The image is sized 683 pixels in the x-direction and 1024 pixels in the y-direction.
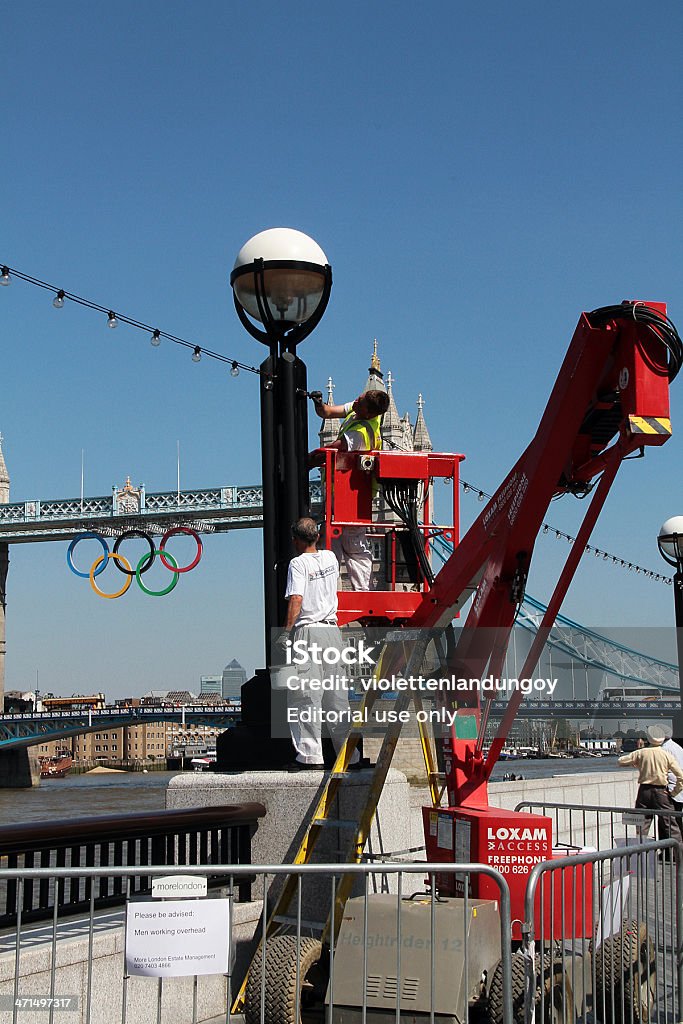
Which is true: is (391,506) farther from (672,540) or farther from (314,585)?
(672,540)

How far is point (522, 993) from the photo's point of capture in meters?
5.50

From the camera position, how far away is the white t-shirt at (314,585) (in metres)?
7.00

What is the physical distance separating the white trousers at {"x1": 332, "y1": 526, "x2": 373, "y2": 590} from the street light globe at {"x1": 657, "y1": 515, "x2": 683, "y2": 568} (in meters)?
6.48

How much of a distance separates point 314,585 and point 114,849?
6.19 feet

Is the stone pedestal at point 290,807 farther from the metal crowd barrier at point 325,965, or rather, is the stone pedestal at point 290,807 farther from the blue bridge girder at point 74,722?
the blue bridge girder at point 74,722

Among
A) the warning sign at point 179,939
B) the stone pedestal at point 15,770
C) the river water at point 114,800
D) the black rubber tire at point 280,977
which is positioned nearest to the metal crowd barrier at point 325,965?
the black rubber tire at point 280,977

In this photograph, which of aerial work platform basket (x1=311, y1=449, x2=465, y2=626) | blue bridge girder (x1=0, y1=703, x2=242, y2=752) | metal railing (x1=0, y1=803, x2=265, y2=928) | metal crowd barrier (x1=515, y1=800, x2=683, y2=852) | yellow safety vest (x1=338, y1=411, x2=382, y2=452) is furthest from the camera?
blue bridge girder (x1=0, y1=703, x2=242, y2=752)

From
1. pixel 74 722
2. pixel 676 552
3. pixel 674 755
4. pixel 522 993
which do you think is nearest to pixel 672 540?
pixel 676 552

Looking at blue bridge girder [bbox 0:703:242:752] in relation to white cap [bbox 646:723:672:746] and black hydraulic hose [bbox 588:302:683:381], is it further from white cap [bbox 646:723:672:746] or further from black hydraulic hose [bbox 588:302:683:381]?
black hydraulic hose [bbox 588:302:683:381]

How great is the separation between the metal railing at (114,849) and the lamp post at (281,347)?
1229mm

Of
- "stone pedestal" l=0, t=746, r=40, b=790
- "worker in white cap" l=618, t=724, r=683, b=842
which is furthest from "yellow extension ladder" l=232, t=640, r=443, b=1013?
"stone pedestal" l=0, t=746, r=40, b=790

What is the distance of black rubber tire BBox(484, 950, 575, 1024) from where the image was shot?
17.3 ft

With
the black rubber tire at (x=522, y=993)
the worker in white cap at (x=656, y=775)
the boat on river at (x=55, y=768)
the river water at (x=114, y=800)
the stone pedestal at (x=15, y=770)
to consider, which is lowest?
the boat on river at (x=55, y=768)

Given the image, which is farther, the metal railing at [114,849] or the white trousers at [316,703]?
the white trousers at [316,703]
